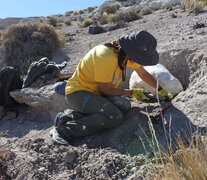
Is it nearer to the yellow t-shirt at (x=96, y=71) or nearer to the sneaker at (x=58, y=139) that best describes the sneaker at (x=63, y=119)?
the sneaker at (x=58, y=139)

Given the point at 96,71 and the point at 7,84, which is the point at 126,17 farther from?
the point at 96,71

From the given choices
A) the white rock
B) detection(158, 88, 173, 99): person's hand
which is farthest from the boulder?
detection(158, 88, 173, 99): person's hand

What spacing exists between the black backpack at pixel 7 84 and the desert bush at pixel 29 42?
330 centimetres

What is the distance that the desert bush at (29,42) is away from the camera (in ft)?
29.1

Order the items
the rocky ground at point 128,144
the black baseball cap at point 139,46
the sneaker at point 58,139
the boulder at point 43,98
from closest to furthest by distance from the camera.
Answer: the rocky ground at point 128,144, the black baseball cap at point 139,46, the sneaker at point 58,139, the boulder at point 43,98

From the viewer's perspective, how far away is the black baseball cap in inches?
104

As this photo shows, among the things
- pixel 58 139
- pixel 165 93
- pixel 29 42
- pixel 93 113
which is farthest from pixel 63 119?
pixel 29 42

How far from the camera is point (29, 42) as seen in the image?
9.24 metres

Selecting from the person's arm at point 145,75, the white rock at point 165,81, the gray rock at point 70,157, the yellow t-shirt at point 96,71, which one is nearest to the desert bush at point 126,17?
the white rock at point 165,81

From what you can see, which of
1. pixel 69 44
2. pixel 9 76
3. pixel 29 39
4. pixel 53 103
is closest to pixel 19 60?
pixel 29 39

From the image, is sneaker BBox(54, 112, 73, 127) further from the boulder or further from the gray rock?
the boulder

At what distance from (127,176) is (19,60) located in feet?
24.4

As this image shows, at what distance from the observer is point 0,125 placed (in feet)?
16.7

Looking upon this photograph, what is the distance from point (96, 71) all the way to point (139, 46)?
54 centimetres
